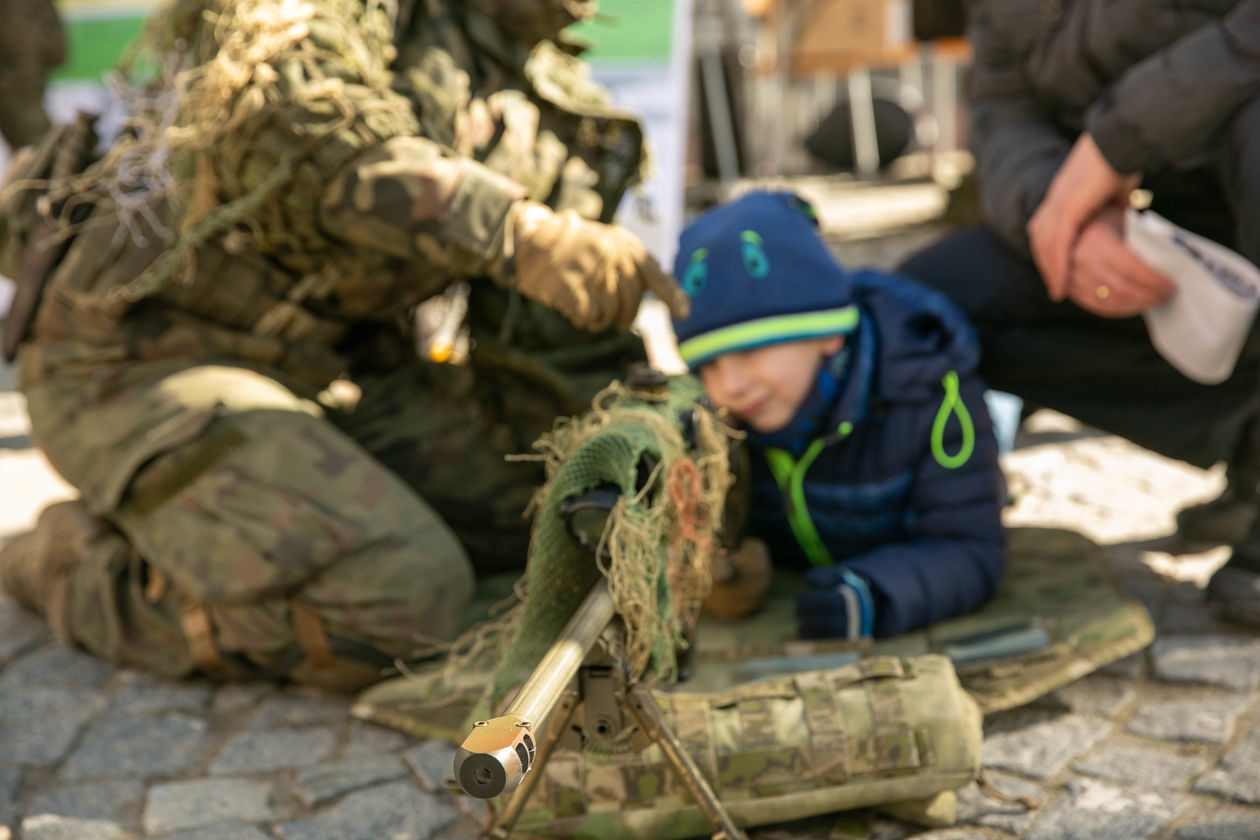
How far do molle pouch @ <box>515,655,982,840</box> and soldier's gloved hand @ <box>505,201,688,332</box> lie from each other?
0.72 metres

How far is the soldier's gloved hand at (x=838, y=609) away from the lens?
2371 millimetres

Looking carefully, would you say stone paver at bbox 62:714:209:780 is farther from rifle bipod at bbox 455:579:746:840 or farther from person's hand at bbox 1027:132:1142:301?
person's hand at bbox 1027:132:1142:301

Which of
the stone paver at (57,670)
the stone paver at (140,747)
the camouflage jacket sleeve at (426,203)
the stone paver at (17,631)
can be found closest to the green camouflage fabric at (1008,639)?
the camouflage jacket sleeve at (426,203)

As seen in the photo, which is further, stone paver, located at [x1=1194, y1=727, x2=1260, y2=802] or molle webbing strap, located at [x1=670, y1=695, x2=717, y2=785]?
stone paver, located at [x1=1194, y1=727, x2=1260, y2=802]

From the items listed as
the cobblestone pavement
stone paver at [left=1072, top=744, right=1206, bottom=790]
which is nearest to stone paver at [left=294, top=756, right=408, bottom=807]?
the cobblestone pavement

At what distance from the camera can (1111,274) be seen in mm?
2688

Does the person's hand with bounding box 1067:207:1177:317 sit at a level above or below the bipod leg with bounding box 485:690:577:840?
above

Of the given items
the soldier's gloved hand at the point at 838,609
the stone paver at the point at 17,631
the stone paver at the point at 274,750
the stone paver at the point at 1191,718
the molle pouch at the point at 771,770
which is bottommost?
the stone paver at the point at 17,631

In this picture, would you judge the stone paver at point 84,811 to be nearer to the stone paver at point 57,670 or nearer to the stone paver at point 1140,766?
the stone paver at point 57,670

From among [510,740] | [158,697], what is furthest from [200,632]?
[510,740]

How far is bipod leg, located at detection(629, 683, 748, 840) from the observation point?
1.69 metres

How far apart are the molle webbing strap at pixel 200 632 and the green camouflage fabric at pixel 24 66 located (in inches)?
170

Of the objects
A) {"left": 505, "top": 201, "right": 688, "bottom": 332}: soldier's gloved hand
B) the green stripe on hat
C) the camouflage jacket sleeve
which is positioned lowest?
the green stripe on hat

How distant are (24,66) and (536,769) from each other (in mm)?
5485
